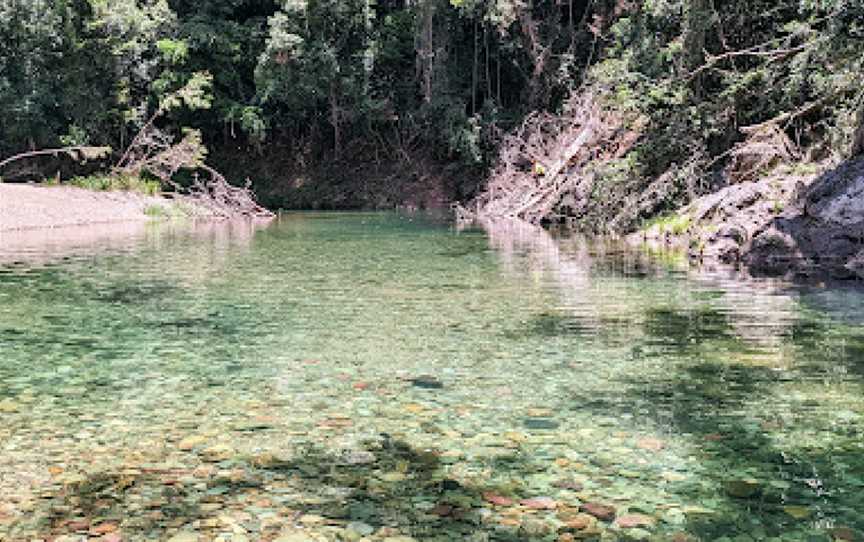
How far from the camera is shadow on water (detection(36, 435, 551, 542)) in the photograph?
3.77 meters

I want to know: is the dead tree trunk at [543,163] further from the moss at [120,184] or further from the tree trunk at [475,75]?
the moss at [120,184]

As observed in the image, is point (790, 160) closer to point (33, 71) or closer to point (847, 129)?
point (847, 129)

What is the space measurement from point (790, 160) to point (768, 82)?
202 cm

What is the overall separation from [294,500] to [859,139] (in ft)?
44.1

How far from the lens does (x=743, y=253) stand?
47.8ft

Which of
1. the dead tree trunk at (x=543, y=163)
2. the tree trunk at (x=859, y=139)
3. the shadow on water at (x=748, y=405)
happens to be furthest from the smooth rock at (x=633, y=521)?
the dead tree trunk at (x=543, y=163)

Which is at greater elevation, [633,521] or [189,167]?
[189,167]

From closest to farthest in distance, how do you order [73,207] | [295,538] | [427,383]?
[295,538] < [427,383] < [73,207]

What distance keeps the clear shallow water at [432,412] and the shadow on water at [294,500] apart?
0.05 ft

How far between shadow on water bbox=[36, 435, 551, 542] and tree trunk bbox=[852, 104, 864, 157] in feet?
40.1

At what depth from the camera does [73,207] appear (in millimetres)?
27031

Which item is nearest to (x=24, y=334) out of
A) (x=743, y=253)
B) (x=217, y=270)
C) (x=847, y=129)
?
(x=217, y=270)

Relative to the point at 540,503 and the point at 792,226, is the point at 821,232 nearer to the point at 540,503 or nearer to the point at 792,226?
the point at 792,226

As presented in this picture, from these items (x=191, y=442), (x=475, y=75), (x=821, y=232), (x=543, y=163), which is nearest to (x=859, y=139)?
(x=821, y=232)
